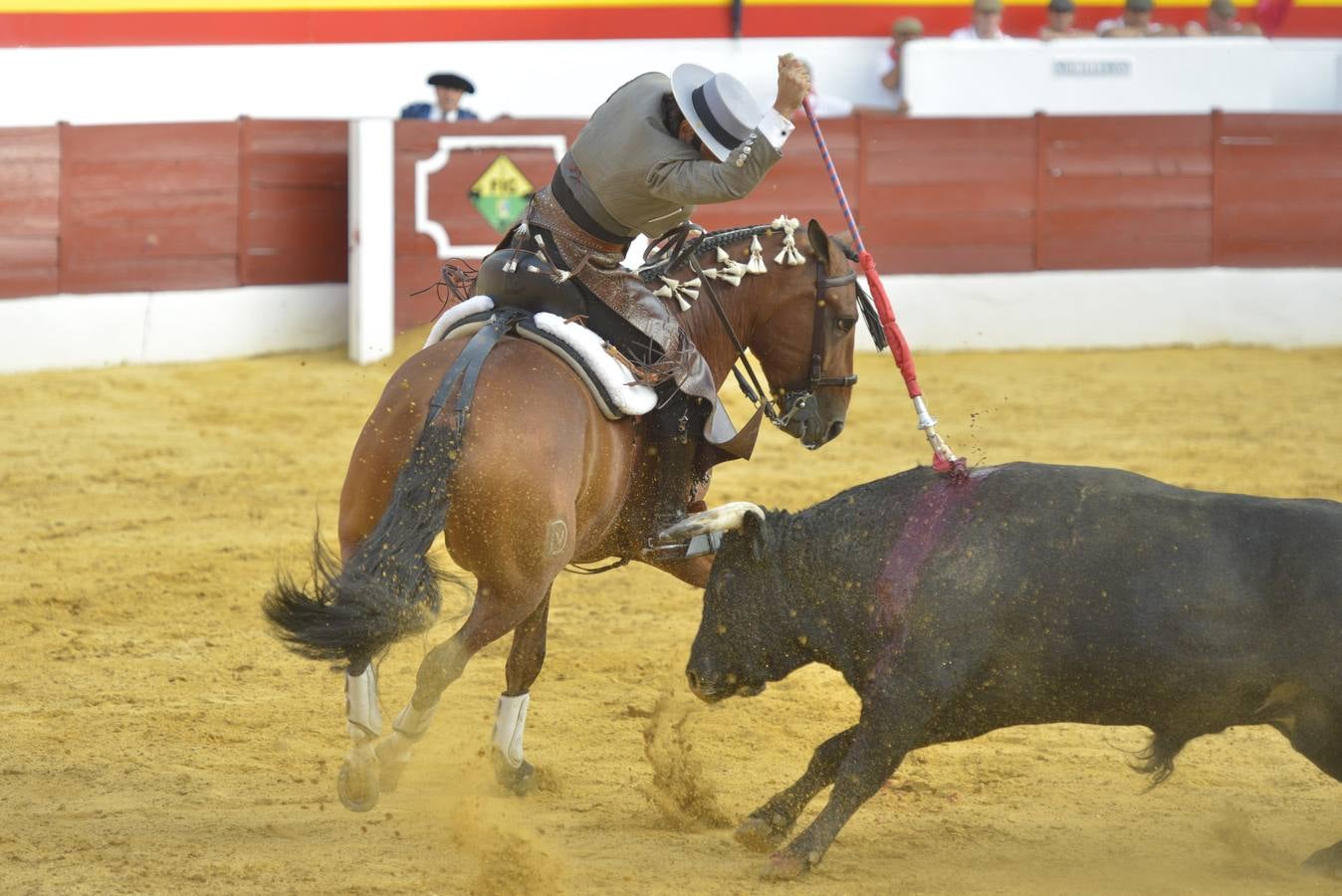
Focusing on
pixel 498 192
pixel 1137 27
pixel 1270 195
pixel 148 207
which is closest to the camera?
pixel 148 207

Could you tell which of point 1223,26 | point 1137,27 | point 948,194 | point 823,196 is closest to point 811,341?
point 823,196

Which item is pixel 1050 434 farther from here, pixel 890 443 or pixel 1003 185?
pixel 1003 185

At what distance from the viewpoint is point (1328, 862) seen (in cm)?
354

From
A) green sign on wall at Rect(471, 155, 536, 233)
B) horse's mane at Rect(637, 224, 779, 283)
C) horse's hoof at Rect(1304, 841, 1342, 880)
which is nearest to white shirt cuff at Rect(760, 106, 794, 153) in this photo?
horse's mane at Rect(637, 224, 779, 283)

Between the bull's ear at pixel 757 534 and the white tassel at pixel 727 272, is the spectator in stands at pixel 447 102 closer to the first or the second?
the white tassel at pixel 727 272

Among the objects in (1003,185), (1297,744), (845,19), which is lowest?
(1297,744)

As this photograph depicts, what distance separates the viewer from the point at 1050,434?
827 cm

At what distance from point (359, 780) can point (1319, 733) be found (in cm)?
200

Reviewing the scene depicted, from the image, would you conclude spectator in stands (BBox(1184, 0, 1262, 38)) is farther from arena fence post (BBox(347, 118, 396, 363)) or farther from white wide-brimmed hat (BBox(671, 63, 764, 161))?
white wide-brimmed hat (BBox(671, 63, 764, 161))

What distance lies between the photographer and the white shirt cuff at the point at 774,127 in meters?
3.76

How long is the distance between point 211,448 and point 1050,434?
398cm

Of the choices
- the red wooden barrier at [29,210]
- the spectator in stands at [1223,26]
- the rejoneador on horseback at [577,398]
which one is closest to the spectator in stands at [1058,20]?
the spectator in stands at [1223,26]

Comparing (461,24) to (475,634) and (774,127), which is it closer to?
(774,127)

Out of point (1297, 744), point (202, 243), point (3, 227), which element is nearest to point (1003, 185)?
point (202, 243)
